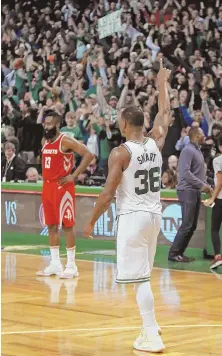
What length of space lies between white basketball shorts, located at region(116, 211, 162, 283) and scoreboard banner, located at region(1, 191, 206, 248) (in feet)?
21.2

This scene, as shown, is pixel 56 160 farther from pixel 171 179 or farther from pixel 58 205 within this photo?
pixel 171 179

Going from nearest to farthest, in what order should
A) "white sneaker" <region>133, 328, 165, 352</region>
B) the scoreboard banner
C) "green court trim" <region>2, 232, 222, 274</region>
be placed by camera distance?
"white sneaker" <region>133, 328, 165, 352</region> → "green court trim" <region>2, 232, 222, 274</region> → the scoreboard banner

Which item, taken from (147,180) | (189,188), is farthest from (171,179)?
(147,180)

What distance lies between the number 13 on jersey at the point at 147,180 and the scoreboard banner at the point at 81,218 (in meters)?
6.37

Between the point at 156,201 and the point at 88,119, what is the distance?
10.6 m

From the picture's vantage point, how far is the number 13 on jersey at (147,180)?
6031 millimetres

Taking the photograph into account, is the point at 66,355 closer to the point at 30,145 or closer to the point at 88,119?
the point at 88,119

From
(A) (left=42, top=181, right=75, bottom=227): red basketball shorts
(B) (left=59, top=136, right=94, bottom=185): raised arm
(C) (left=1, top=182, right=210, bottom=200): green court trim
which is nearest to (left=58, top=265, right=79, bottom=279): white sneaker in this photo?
(A) (left=42, top=181, right=75, bottom=227): red basketball shorts

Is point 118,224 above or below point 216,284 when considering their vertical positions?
above

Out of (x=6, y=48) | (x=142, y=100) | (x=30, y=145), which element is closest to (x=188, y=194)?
(x=142, y=100)

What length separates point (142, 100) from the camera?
15.8m

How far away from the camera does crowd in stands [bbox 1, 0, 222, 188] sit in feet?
49.6

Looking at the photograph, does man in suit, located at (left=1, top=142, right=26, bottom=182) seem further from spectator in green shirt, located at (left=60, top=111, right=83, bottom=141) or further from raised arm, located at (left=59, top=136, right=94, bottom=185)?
raised arm, located at (left=59, top=136, right=94, bottom=185)

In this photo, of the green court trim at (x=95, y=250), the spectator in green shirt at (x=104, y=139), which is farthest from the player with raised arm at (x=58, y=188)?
A: the spectator in green shirt at (x=104, y=139)
